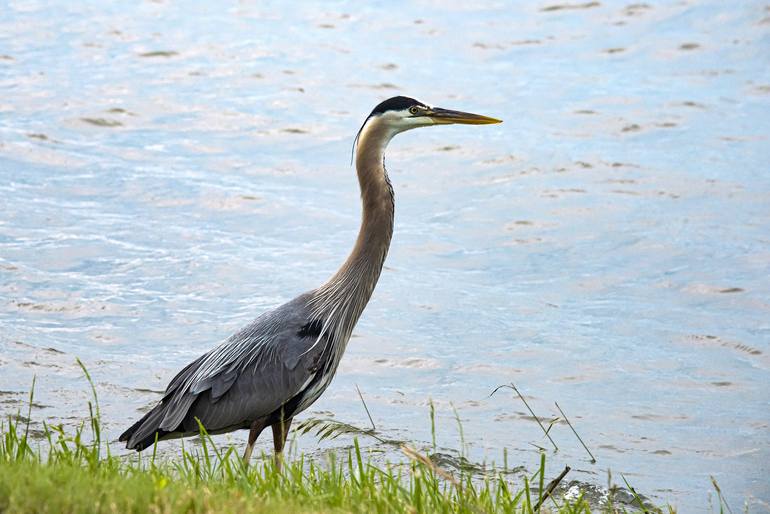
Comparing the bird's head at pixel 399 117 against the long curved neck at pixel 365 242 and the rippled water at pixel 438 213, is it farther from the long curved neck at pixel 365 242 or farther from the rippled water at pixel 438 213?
the rippled water at pixel 438 213

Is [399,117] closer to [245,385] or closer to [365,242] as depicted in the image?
[365,242]

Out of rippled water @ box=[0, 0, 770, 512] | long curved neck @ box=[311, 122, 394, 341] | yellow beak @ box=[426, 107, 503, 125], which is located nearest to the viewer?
long curved neck @ box=[311, 122, 394, 341]

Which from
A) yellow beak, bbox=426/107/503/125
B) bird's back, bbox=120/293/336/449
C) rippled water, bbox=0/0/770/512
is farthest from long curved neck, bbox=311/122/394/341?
rippled water, bbox=0/0/770/512

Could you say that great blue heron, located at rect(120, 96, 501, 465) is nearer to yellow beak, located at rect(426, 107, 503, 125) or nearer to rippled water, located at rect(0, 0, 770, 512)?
yellow beak, located at rect(426, 107, 503, 125)

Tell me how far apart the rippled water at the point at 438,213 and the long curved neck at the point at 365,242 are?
107cm

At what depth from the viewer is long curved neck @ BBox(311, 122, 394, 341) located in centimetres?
668

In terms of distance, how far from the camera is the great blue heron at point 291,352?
6324 mm

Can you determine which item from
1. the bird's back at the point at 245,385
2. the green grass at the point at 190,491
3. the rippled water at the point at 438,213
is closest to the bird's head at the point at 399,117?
the bird's back at the point at 245,385

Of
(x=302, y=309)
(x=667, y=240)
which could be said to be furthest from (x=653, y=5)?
(x=302, y=309)

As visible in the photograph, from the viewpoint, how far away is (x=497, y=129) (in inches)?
514

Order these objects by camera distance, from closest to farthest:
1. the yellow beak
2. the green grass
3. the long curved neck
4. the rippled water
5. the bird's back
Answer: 1. the green grass
2. the bird's back
3. the long curved neck
4. the yellow beak
5. the rippled water

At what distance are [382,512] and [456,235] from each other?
654 cm

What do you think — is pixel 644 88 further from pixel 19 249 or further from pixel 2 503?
pixel 2 503

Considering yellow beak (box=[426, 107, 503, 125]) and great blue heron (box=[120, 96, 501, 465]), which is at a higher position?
yellow beak (box=[426, 107, 503, 125])
